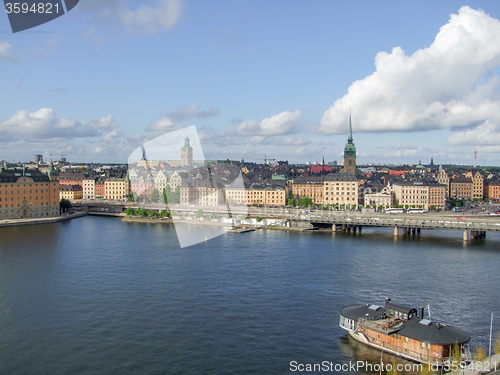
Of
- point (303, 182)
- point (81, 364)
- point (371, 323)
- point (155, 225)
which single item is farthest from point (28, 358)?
point (303, 182)

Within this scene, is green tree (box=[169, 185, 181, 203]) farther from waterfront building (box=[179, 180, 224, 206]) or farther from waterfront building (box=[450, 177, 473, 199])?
waterfront building (box=[450, 177, 473, 199])

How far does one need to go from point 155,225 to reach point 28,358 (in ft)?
77.9

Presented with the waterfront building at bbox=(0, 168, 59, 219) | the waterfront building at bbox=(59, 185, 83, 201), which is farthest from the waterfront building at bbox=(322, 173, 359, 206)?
the waterfront building at bbox=(59, 185, 83, 201)

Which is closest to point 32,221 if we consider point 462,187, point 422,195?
point 422,195

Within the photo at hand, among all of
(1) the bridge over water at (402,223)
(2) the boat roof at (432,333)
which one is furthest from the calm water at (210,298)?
(1) the bridge over water at (402,223)

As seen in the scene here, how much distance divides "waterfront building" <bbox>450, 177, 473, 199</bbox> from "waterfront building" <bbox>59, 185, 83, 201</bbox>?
4039 cm

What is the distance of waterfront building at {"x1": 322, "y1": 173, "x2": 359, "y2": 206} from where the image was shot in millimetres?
45094

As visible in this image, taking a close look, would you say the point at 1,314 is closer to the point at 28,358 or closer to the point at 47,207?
the point at 28,358

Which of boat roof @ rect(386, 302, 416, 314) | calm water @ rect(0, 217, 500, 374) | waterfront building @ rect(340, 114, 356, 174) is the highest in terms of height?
waterfront building @ rect(340, 114, 356, 174)

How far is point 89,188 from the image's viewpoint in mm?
54312

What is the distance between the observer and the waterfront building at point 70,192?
5203cm

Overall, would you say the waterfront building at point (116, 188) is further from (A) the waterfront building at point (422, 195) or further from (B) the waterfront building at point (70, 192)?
(A) the waterfront building at point (422, 195)

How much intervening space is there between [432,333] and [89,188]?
49.1m

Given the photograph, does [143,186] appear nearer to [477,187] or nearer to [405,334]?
[477,187]
